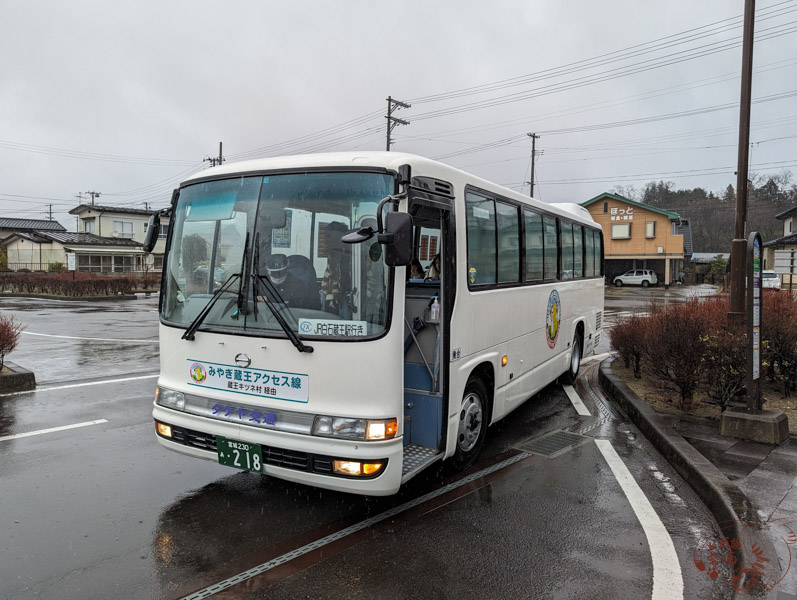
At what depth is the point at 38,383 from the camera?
29.7 ft

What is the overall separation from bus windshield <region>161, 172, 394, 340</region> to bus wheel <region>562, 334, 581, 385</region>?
6520mm

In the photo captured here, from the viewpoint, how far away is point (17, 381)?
854 cm

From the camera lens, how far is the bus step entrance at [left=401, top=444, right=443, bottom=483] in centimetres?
418

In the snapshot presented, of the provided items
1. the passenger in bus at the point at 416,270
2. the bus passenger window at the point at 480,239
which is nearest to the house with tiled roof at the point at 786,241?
the bus passenger window at the point at 480,239

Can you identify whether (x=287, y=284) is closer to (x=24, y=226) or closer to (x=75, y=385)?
(x=75, y=385)

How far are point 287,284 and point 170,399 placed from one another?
1.49 meters

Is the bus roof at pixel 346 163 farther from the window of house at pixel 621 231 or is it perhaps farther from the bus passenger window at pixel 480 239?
the window of house at pixel 621 231

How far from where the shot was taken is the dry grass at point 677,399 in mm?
7199

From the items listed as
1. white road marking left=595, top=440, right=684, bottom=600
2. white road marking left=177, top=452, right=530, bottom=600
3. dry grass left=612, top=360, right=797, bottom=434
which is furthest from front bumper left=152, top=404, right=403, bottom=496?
dry grass left=612, top=360, right=797, bottom=434

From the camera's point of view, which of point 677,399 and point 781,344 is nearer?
point 781,344

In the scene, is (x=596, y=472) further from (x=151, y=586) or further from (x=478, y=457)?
(x=151, y=586)

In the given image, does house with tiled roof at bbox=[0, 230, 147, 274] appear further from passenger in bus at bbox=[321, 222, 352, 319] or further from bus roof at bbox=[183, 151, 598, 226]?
passenger in bus at bbox=[321, 222, 352, 319]

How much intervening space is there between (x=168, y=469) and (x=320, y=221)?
3.02 meters

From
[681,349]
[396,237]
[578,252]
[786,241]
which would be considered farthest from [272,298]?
[786,241]
